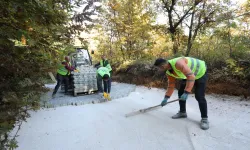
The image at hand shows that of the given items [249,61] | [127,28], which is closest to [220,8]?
[249,61]

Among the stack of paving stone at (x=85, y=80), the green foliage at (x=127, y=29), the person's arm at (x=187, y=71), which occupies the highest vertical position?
the green foliage at (x=127, y=29)

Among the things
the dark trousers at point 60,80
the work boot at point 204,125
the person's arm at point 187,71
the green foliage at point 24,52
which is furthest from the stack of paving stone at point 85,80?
the work boot at point 204,125

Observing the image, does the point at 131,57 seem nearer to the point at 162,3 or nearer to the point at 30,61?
the point at 162,3

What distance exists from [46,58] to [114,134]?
1.72m

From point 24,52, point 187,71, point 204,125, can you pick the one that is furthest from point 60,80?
point 204,125

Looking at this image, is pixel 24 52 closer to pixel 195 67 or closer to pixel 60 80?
pixel 195 67

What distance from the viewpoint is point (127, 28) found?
1027cm

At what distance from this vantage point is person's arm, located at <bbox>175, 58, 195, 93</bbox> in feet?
9.77

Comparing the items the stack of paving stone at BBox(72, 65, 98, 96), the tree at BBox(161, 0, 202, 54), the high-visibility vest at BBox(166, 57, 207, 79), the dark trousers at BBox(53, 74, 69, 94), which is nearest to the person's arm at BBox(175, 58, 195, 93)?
the high-visibility vest at BBox(166, 57, 207, 79)

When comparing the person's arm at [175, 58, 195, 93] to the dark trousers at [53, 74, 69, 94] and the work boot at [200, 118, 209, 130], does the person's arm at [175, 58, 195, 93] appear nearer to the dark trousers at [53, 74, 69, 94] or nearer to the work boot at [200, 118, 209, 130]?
the work boot at [200, 118, 209, 130]

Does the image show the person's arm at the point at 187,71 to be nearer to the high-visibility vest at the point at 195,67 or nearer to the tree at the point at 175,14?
the high-visibility vest at the point at 195,67

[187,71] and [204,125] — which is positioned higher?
[187,71]

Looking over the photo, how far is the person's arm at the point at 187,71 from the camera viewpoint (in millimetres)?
2979

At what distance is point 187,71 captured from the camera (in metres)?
2.98
